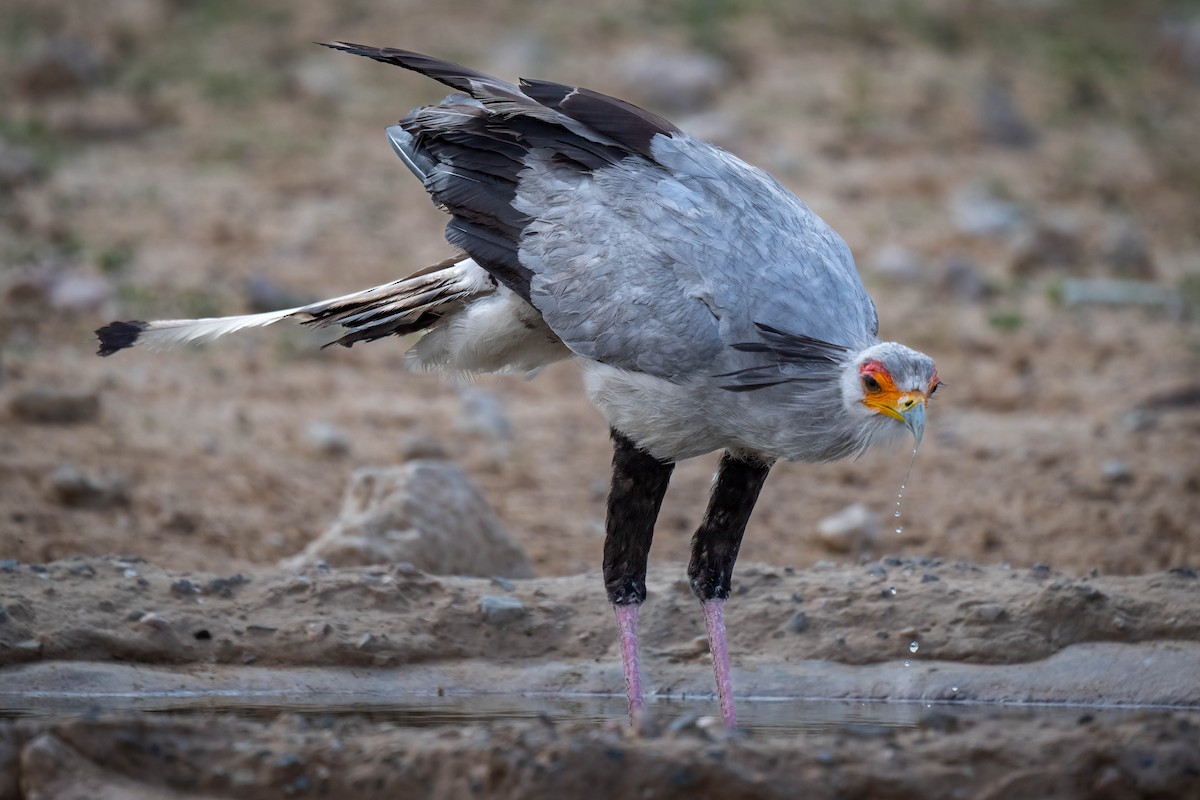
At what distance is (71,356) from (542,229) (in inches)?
190

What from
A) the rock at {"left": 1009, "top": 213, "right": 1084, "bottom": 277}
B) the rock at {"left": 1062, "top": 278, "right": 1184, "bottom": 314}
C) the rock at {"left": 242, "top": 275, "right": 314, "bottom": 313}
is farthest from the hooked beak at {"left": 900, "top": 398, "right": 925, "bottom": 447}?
the rock at {"left": 1009, "top": 213, "right": 1084, "bottom": 277}

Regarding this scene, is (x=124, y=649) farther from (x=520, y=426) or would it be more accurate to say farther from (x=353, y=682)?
(x=520, y=426)

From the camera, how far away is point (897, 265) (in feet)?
34.0

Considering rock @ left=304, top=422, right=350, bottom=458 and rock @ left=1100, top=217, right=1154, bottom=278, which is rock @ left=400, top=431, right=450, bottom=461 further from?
rock @ left=1100, top=217, right=1154, bottom=278

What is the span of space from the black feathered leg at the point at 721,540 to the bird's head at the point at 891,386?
595mm

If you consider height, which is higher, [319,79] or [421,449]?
[319,79]

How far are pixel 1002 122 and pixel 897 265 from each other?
3.05 meters

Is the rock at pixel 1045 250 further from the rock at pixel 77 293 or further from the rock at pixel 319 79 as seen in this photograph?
the rock at pixel 77 293

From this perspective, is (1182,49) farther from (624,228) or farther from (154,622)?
(154,622)

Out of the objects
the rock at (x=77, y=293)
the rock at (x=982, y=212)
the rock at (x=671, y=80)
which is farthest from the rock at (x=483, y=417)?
the rock at (x=671, y=80)

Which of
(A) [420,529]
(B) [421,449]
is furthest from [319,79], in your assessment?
(A) [420,529]

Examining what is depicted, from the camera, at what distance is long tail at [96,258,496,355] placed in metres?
4.93

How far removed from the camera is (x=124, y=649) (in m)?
4.66

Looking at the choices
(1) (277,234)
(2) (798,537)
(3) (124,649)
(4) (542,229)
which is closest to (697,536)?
(4) (542,229)
